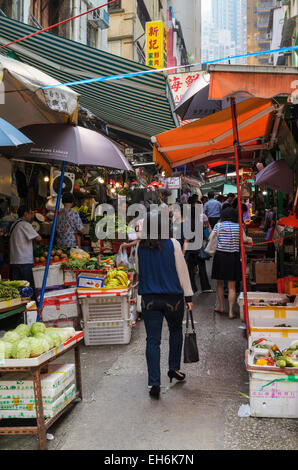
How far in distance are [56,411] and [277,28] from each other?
45671mm

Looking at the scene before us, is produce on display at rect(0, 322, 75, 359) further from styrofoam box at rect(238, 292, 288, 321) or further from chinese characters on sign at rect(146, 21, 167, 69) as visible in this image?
chinese characters on sign at rect(146, 21, 167, 69)

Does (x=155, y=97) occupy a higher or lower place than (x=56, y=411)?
higher

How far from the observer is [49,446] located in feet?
12.0

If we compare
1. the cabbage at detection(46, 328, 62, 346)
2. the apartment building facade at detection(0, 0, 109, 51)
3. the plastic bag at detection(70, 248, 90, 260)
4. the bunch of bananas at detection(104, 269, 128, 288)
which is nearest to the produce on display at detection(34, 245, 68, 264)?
the plastic bag at detection(70, 248, 90, 260)

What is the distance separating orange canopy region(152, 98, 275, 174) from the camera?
18.8 feet

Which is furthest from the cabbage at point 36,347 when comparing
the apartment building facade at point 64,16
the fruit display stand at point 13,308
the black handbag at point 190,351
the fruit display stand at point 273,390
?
the apartment building facade at point 64,16

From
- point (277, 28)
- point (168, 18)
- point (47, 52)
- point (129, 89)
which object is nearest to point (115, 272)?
point (129, 89)

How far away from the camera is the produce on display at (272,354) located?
4120 mm

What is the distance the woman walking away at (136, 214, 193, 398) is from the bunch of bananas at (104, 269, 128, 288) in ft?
6.97

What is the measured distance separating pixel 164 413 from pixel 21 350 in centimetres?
157

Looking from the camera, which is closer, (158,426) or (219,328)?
(158,426)

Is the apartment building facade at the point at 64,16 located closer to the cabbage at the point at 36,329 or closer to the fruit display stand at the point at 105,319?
the fruit display stand at the point at 105,319

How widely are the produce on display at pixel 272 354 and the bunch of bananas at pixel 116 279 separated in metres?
2.76

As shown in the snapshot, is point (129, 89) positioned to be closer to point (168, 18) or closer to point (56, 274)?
point (56, 274)
